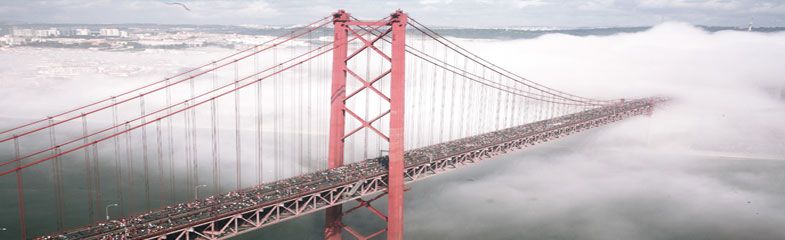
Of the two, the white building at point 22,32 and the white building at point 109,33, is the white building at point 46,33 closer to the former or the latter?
the white building at point 22,32

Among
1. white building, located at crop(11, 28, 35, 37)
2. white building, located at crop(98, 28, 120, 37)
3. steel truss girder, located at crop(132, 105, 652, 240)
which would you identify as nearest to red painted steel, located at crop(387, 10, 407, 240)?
steel truss girder, located at crop(132, 105, 652, 240)

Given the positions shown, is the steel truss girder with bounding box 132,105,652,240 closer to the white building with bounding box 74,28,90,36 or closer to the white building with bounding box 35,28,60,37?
the white building with bounding box 35,28,60,37

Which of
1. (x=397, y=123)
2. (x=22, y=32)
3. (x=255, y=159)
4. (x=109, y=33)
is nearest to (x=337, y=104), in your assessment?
(x=397, y=123)

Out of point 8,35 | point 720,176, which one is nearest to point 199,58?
point 8,35

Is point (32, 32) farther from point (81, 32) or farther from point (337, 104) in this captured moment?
point (337, 104)

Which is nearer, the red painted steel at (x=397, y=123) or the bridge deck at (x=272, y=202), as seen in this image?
the bridge deck at (x=272, y=202)

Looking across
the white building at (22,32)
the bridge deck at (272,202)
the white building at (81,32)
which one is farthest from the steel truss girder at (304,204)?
the white building at (22,32)

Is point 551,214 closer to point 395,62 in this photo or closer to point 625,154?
point 395,62
